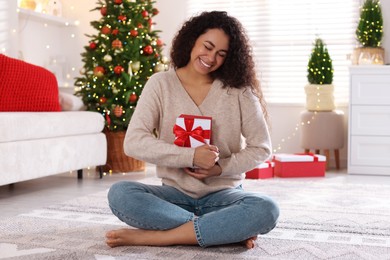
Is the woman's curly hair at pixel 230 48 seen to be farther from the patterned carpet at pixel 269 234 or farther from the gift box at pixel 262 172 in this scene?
the gift box at pixel 262 172

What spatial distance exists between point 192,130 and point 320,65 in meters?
2.83

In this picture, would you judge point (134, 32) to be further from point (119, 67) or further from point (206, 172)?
point (206, 172)

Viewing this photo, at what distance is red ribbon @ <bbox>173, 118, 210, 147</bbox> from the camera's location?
200 centimetres

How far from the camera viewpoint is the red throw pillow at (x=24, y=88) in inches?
136

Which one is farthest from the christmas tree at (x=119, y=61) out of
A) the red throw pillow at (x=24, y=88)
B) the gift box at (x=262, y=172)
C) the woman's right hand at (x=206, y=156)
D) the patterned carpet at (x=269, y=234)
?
the woman's right hand at (x=206, y=156)

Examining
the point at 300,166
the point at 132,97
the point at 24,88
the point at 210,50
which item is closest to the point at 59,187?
the point at 24,88

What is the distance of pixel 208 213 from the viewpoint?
76.0 inches

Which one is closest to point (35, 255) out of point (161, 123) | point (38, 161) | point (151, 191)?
point (151, 191)

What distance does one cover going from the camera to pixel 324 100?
15.0ft

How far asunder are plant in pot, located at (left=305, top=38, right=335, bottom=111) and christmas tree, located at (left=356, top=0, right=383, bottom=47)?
0.29 m

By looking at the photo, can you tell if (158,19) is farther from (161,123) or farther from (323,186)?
(161,123)

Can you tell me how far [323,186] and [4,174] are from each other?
1821mm

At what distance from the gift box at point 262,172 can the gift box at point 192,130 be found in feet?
6.54

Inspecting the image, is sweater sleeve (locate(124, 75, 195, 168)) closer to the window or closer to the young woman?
the young woman
